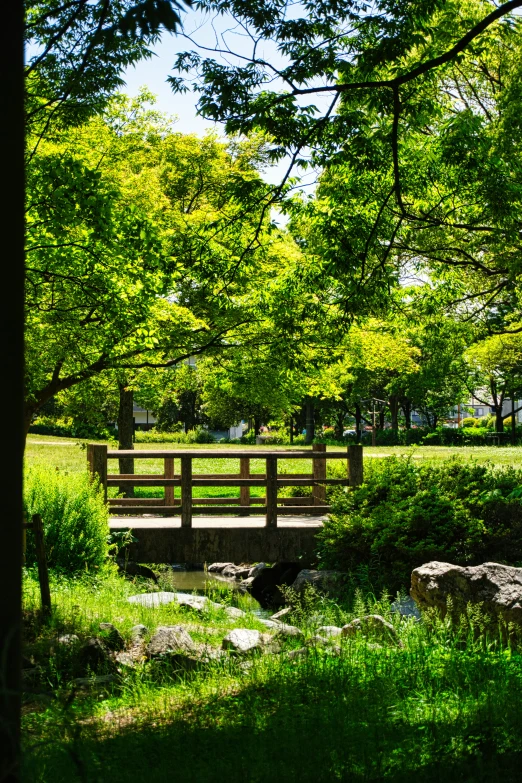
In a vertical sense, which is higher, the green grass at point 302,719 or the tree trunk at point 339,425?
the tree trunk at point 339,425

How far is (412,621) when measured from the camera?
A: 27.2 ft

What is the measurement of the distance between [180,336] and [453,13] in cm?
731

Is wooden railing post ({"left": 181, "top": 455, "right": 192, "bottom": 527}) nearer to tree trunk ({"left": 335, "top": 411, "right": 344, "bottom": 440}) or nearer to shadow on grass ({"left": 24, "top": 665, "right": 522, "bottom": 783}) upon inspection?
shadow on grass ({"left": 24, "top": 665, "right": 522, "bottom": 783})

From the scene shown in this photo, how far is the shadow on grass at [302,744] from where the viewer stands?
409cm

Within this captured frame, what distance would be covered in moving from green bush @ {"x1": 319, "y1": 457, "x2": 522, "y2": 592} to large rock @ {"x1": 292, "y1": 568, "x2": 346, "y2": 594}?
11.4 inches

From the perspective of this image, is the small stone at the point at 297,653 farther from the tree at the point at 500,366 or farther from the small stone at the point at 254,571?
the tree at the point at 500,366

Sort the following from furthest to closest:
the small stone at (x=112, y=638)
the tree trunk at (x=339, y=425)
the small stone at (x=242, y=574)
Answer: the tree trunk at (x=339, y=425) < the small stone at (x=242, y=574) < the small stone at (x=112, y=638)

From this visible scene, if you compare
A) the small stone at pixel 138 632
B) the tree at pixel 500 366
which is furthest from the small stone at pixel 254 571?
the tree at pixel 500 366

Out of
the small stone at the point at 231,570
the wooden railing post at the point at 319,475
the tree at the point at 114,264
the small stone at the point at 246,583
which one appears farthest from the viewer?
the small stone at the point at 231,570

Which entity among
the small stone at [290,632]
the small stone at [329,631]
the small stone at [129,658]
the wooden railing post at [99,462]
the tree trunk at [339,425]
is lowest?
the small stone at [129,658]

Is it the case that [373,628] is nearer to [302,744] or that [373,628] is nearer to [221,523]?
[302,744]

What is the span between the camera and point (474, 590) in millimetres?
8281

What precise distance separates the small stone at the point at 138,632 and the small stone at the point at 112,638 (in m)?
0.27

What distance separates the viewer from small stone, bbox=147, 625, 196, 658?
6.99m
